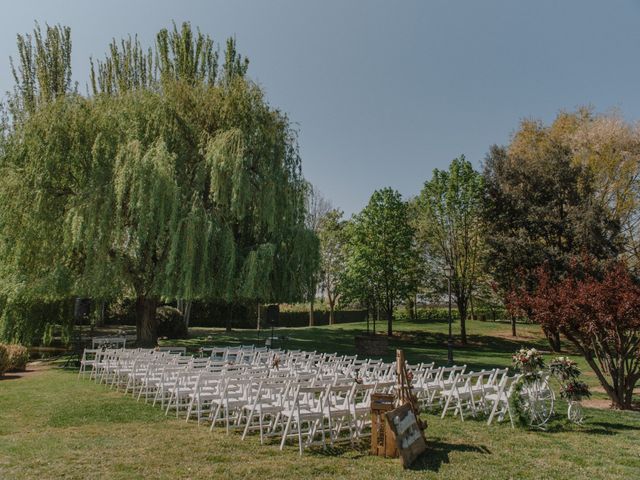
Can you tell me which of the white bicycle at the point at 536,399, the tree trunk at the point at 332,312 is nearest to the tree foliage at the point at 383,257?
the tree trunk at the point at 332,312

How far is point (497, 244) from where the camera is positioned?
26031mm

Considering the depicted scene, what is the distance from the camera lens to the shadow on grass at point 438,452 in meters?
5.70

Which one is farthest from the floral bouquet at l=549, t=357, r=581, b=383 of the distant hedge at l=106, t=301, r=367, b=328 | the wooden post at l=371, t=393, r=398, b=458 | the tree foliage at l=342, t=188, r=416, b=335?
the distant hedge at l=106, t=301, r=367, b=328

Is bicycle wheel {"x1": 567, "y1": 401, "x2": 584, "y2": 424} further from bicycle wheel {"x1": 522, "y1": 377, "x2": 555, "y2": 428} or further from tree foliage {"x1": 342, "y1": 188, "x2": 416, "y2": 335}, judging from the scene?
tree foliage {"x1": 342, "y1": 188, "x2": 416, "y2": 335}

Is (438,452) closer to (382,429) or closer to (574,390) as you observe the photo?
(382,429)

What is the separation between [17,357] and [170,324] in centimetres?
1099

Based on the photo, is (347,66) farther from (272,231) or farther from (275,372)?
(275,372)

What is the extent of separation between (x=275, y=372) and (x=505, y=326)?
98.0 feet

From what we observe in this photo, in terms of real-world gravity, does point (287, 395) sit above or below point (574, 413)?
above

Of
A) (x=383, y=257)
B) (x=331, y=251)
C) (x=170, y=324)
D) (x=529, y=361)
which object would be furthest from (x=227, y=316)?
(x=529, y=361)

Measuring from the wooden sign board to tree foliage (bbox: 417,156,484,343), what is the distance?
22.5 meters

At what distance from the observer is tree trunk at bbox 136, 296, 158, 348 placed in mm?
18016

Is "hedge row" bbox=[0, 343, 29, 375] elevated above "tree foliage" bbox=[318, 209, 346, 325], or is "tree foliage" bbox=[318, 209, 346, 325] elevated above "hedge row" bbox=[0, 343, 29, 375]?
"tree foliage" bbox=[318, 209, 346, 325]

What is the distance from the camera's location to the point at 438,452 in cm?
630
